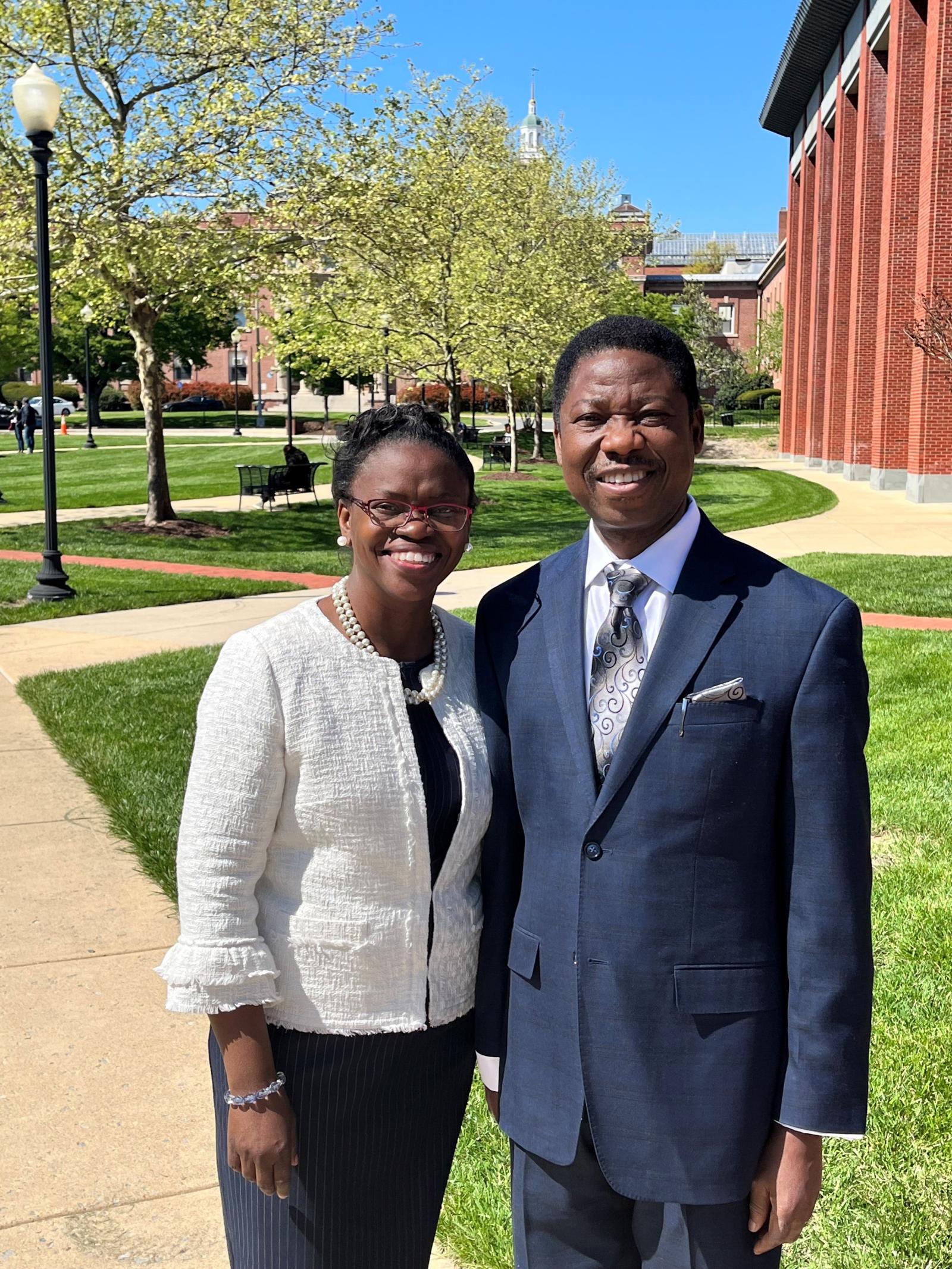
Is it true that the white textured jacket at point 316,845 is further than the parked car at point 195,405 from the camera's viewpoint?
No

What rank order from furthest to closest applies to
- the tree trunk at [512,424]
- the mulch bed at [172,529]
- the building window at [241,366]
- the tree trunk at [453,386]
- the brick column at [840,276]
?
the building window at [241,366] < the brick column at [840,276] < the tree trunk at [512,424] < the tree trunk at [453,386] < the mulch bed at [172,529]

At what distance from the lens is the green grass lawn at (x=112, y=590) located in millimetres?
11883

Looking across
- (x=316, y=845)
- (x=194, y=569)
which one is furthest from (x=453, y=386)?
(x=316, y=845)

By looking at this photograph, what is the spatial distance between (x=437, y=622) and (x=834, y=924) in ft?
2.83

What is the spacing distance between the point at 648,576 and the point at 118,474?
3167cm

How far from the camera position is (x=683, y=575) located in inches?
80.4

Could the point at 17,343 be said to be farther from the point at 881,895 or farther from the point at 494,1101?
the point at 494,1101

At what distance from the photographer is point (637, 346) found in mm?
2018

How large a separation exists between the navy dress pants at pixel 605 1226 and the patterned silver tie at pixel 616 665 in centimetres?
64

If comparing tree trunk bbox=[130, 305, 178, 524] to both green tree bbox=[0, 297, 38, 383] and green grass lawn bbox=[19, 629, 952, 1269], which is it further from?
green tree bbox=[0, 297, 38, 383]

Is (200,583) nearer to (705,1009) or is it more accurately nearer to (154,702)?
(154,702)

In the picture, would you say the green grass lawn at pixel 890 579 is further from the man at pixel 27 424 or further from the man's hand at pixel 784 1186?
the man at pixel 27 424

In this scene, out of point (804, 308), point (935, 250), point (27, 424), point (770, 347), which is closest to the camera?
point (935, 250)

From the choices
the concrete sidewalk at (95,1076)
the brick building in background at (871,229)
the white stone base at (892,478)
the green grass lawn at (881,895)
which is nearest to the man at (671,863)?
Result: the green grass lawn at (881,895)
